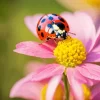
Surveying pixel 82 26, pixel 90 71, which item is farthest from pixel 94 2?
pixel 90 71

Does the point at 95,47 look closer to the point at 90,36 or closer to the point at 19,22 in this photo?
the point at 90,36

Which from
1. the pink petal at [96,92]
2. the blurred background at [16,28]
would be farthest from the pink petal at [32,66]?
the pink petal at [96,92]

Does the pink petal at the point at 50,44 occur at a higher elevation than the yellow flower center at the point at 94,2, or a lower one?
lower

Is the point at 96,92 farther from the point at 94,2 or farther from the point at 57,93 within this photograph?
the point at 94,2

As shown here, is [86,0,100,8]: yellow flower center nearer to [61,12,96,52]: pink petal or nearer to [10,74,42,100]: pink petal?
[61,12,96,52]: pink petal

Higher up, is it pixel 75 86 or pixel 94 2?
pixel 94 2

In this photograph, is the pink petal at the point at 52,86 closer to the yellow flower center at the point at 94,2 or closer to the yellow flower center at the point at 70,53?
the yellow flower center at the point at 70,53

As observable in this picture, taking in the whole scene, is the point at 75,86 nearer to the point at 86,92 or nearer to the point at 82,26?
the point at 86,92
